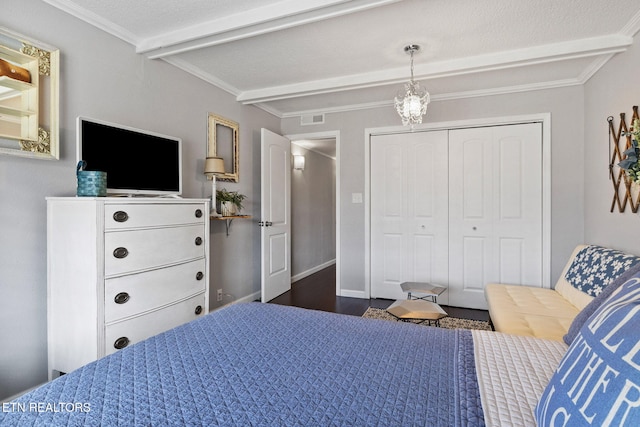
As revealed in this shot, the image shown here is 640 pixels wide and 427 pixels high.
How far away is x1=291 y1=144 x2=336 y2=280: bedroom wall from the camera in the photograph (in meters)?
5.30

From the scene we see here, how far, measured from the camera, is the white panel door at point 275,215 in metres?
3.78

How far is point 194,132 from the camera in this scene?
3.14 meters

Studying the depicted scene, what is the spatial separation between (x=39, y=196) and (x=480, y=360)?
2.42 meters

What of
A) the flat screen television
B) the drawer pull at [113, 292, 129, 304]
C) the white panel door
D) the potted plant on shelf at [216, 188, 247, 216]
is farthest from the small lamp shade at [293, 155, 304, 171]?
the drawer pull at [113, 292, 129, 304]

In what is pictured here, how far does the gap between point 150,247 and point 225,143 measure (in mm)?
1732

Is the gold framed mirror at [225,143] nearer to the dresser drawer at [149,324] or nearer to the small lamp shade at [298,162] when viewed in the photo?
the dresser drawer at [149,324]

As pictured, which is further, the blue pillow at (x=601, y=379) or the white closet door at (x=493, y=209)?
the white closet door at (x=493, y=209)

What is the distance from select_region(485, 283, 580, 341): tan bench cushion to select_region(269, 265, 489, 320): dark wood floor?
0.72m

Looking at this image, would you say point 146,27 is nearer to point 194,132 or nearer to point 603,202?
point 194,132

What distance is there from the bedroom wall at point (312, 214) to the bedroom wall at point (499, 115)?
1.23m

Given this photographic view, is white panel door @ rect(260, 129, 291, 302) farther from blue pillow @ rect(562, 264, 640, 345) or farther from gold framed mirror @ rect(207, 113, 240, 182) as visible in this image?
blue pillow @ rect(562, 264, 640, 345)

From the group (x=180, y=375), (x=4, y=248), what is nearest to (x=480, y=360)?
(x=180, y=375)

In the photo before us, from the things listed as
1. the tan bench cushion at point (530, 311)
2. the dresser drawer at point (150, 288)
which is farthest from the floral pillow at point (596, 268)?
the dresser drawer at point (150, 288)

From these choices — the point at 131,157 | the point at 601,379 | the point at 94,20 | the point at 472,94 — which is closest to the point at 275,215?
the point at 131,157
